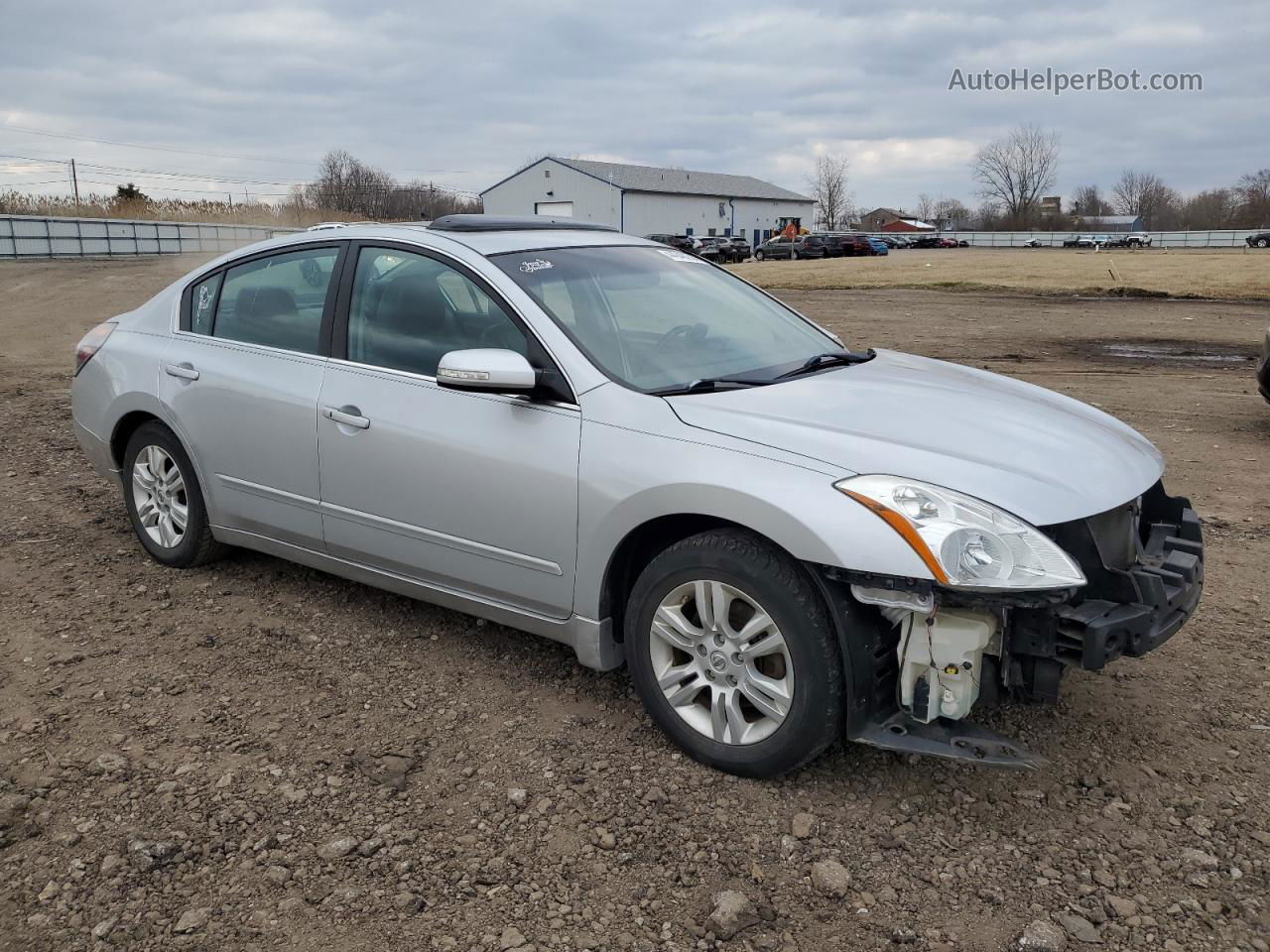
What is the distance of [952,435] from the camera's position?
3256 millimetres

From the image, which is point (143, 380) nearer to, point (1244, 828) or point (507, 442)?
point (507, 442)

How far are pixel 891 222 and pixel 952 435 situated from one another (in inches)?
5002

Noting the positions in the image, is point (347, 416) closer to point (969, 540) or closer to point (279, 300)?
point (279, 300)

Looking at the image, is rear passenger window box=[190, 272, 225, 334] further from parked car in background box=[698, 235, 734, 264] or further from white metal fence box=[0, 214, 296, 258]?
parked car in background box=[698, 235, 734, 264]

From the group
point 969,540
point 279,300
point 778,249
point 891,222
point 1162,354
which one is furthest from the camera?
point 891,222

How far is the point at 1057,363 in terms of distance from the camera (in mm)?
12617

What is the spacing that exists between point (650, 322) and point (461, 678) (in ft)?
5.11

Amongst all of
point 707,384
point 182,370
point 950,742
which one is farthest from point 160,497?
point 950,742

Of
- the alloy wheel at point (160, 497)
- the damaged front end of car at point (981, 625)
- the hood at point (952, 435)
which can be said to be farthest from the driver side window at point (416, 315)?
the damaged front end of car at point (981, 625)

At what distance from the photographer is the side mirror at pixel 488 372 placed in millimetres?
3473

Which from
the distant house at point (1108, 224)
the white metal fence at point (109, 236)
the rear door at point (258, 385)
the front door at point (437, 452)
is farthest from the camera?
the distant house at point (1108, 224)

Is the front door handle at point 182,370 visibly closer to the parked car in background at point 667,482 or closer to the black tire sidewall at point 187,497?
the parked car in background at point 667,482

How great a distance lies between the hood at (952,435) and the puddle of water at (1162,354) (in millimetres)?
10334

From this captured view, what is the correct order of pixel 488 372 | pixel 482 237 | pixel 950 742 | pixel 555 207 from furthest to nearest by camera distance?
pixel 555 207
pixel 482 237
pixel 488 372
pixel 950 742
